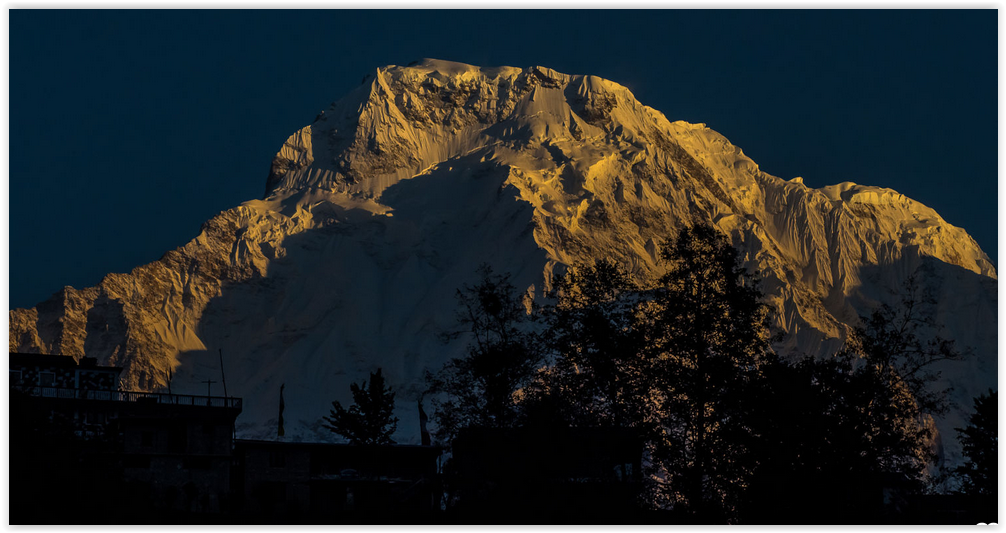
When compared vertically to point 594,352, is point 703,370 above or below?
below

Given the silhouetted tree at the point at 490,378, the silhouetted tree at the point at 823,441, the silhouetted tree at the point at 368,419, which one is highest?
the silhouetted tree at the point at 368,419

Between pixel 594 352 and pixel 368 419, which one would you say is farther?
pixel 368 419

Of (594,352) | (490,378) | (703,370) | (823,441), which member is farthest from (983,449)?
(490,378)

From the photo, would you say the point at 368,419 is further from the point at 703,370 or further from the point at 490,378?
the point at 703,370

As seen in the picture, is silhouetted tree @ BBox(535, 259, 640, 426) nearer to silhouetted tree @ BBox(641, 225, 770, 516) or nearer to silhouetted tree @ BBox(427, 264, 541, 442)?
silhouetted tree @ BBox(641, 225, 770, 516)

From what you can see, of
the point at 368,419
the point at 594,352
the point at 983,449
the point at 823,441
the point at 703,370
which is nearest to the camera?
the point at 823,441

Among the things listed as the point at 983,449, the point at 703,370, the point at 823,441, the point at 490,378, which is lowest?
the point at 823,441

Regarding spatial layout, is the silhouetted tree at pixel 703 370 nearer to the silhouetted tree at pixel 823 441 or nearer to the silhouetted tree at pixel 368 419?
the silhouetted tree at pixel 823 441

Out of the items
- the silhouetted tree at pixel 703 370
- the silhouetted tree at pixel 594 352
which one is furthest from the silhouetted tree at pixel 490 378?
the silhouetted tree at pixel 703 370

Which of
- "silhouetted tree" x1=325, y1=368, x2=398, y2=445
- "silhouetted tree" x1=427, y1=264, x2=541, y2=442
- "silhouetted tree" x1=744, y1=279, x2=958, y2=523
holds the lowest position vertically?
"silhouetted tree" x1=744, y1=279, x2=958, y2=523

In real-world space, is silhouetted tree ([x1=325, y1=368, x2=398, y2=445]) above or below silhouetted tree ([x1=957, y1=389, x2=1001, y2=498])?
above

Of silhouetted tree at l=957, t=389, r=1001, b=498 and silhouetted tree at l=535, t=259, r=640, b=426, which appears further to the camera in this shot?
silhouetted tree at l=957, t=389, r=1001, b=498

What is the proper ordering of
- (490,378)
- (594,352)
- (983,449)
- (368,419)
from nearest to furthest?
(594,352) < (490,378) < (983,449) < (368,419)

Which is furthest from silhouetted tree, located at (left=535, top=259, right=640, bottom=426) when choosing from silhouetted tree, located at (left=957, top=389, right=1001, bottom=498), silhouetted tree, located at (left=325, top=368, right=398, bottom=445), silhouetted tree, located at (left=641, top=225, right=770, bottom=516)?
silhouetted tree, located at (left=325, top=368, right=398, bottom=445)
